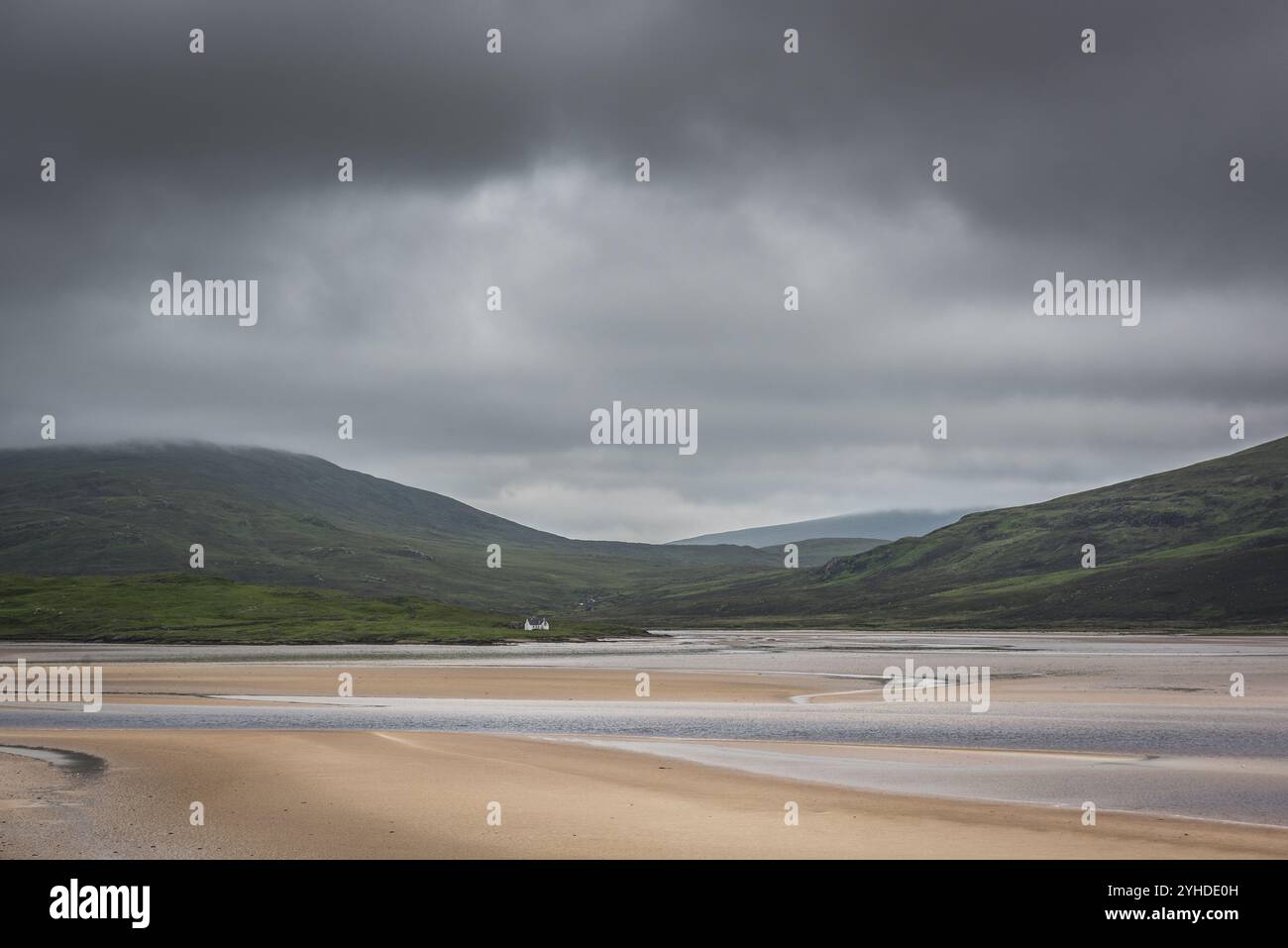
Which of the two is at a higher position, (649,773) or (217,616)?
(649,773)

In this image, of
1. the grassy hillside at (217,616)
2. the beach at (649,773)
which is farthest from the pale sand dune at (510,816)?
the grassy hillside at (217,616)

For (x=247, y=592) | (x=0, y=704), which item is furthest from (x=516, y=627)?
(x=0, y=704)

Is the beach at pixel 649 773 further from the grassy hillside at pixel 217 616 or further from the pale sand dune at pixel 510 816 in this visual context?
the grassy hillside at pixel 217 616

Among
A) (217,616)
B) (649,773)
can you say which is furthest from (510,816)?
(217,616)

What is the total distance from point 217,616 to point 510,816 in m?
133

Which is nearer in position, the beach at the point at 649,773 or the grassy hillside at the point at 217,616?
the beach at the point at 649,773

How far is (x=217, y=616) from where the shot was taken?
457ft

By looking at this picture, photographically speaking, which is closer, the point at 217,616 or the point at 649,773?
the point at 649,773

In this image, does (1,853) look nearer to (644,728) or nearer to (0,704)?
(644,728)

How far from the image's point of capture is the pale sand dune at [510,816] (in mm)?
17000

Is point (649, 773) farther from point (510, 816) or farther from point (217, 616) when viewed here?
point (217, 616)

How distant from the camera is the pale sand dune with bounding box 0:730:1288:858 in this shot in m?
17.0

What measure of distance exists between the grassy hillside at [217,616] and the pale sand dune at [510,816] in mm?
91203
